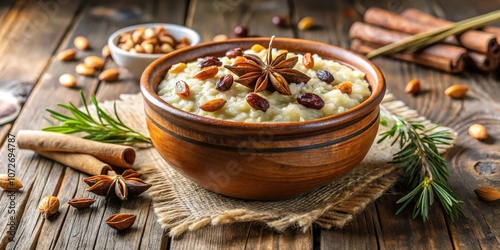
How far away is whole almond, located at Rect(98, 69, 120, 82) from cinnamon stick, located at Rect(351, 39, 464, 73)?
1.33m

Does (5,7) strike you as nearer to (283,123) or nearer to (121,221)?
(121,221)

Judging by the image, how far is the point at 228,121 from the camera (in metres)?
1.93

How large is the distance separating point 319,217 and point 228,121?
0.46 meters

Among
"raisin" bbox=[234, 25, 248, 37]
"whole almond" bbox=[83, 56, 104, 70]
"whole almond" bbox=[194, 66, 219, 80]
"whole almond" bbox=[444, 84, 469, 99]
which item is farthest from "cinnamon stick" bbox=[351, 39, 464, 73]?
"whole almond" bbox=[194, 66, 219, 80]

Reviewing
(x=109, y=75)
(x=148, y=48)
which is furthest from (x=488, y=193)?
(x=109, y=75)

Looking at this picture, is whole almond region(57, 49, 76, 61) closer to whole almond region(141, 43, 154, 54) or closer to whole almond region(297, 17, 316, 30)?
whole almond region(141, 43, 154, 54)

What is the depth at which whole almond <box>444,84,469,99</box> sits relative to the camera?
10.3ft

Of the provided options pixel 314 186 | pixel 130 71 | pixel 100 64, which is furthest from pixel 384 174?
pixel 100 64

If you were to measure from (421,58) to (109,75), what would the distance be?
161cm

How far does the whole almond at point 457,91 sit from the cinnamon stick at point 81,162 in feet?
5.46

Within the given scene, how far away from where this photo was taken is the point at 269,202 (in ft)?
7.09

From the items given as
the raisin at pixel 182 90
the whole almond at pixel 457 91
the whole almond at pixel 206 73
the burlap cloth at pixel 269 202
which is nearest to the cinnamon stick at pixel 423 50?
the whole almond at pixel 457 91

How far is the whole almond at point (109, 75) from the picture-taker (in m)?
3.28

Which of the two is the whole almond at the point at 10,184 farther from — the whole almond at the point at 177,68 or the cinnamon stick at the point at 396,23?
the cinnamon stick at the point at 396,23
